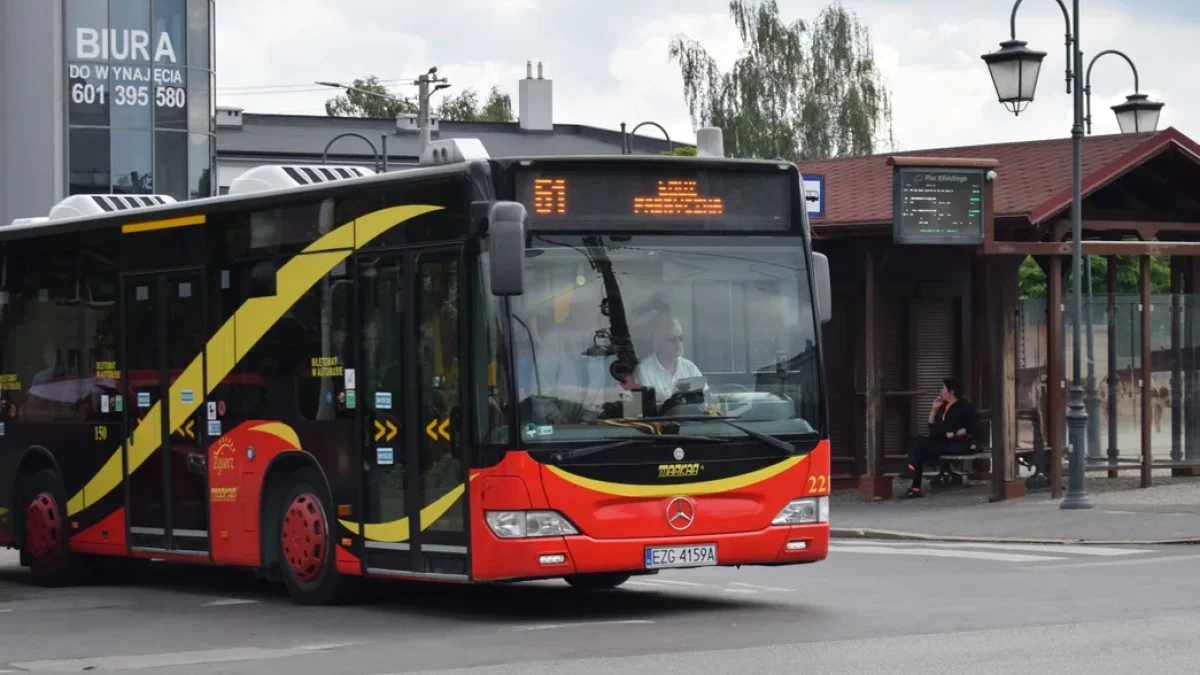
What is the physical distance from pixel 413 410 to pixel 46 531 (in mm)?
5506

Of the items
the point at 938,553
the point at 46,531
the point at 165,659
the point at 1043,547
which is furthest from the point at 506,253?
the point at 1043,547

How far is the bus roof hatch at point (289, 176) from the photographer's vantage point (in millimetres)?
15219

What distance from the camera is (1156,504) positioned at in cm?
2306

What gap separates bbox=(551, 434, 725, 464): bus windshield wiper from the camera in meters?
12.7

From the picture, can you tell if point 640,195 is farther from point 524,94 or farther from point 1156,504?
point 524,94

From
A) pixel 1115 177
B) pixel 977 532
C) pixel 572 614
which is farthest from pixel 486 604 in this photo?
pixel 1115 177

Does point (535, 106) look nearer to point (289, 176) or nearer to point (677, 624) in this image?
point (289, 176)

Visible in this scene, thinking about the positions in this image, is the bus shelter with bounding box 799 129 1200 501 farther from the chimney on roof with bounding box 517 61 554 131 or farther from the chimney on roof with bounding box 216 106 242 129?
the chimney on roof with bounding box 517 61 554 131

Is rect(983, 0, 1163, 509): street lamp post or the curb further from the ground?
rect(983, 0, 1163, 509): street lamp post

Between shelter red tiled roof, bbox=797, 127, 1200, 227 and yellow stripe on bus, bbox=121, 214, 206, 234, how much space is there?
10716 mm

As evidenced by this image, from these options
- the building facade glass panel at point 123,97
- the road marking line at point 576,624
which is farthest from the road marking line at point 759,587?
the building facade glass panel at point 123,97

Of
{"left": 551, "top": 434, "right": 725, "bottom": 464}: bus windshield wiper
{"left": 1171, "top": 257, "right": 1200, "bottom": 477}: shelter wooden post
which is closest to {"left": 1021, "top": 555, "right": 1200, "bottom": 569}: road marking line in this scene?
{"left": 551, "top": 434, "right": 725, "bottom": 464}: bus windshield wiper

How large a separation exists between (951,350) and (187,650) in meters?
16.3

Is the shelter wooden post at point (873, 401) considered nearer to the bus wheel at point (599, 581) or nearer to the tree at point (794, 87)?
the bus wheel at point (599, 581)
